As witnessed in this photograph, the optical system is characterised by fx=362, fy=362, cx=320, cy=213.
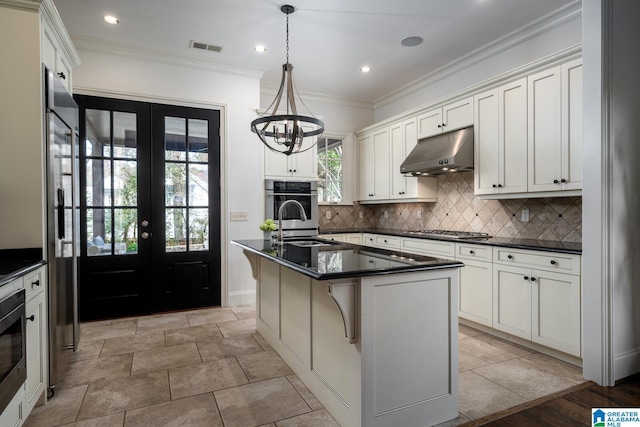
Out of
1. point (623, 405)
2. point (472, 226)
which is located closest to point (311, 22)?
point (472, 226)

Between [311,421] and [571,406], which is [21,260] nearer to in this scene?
[311,421]

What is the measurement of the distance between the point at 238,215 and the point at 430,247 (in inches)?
91.9

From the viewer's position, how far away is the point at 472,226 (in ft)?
14.0

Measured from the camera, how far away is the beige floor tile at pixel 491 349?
2.92 meters

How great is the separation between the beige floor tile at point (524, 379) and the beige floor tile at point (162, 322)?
2885 mm

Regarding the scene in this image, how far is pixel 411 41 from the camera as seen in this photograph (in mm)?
3873

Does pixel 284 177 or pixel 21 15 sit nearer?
pixel 21 15

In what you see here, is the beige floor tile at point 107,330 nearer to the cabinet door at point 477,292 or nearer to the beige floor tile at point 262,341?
the beige floor tile at point 262,341

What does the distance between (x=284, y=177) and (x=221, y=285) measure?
1.60 meters

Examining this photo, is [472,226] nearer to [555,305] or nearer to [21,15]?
[555,305]

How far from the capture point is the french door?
3924mm

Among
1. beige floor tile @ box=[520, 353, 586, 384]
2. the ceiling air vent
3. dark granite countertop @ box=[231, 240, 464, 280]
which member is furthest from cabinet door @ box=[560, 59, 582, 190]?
the ceiling air vent

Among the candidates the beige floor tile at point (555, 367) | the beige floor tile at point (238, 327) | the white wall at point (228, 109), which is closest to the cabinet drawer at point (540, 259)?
the beige floor tile at point (555, 367)

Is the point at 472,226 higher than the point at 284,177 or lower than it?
lower
